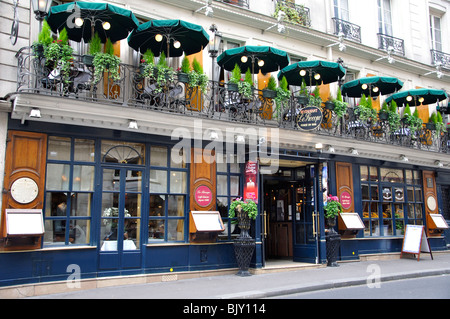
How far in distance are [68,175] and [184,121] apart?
9.51 ft

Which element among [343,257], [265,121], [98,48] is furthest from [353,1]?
[98,48]

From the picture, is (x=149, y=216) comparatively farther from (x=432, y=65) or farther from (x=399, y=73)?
(x=432, y=65)

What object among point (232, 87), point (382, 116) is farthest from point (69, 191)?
point (382, 116)

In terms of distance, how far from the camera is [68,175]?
373 inches

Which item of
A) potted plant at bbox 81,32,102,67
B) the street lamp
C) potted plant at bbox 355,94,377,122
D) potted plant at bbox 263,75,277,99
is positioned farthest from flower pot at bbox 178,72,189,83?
potted plant at bbox 355,94,377,122

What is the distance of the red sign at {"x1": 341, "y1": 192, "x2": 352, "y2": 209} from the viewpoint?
13.8 meters

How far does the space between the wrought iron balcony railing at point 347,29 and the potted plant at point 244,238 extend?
794 cm

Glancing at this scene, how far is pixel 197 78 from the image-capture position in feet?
34.5

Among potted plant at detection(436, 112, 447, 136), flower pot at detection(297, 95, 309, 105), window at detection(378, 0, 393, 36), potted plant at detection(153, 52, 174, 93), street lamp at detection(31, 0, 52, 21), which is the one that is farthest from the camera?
window at detection(378, 0, 393, 36)

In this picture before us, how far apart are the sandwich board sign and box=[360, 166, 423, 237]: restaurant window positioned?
0.76 metres

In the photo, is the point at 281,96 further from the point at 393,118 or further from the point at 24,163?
the point at 24,163

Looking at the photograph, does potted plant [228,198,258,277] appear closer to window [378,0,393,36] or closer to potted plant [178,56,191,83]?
potted plant [178,56,191,83]

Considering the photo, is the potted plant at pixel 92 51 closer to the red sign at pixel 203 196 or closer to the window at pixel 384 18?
the red sign at pixel 203 196

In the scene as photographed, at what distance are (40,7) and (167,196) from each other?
5.07 meters
